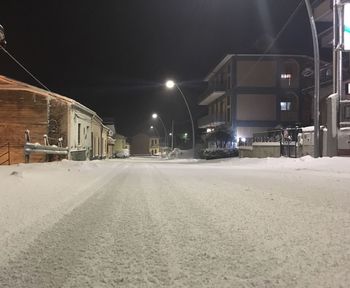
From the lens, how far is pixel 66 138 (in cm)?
3188

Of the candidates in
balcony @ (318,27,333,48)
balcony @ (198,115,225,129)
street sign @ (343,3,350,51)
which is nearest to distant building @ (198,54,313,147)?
balcony @ (198,115,225,129)

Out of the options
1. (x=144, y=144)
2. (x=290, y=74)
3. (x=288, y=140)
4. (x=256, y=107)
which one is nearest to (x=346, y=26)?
(x=288, y=140)

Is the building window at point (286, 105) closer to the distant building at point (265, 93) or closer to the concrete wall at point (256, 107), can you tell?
the distant building at point (265, 93)

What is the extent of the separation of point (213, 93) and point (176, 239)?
58.8 meters

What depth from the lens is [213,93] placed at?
64.0 metres

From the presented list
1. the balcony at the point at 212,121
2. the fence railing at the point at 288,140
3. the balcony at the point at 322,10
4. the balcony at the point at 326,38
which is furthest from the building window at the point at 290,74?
the fence railing at the point at 288,140

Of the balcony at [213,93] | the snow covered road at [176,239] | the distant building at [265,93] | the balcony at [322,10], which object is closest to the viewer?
the snow covered road at [176,239]

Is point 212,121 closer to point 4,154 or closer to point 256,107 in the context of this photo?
point 256,107

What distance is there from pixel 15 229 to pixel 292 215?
13.8 feet

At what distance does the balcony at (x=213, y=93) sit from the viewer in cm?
6218

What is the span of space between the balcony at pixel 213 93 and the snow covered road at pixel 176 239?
2051 inches

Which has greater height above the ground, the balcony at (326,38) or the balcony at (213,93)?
the balcony at (326,38)

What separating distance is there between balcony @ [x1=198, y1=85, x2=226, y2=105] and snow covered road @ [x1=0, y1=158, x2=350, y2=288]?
52095mm

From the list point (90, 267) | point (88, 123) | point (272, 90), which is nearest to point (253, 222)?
point (90, 267)
